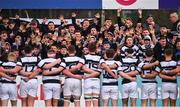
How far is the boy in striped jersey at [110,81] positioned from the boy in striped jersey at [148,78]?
347 mm

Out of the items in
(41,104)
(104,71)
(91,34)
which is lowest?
(41,104)

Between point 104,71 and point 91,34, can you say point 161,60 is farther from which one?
point 91,34

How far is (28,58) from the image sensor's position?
9.74 metres

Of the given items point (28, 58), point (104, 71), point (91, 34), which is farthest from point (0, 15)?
point (104, 71)

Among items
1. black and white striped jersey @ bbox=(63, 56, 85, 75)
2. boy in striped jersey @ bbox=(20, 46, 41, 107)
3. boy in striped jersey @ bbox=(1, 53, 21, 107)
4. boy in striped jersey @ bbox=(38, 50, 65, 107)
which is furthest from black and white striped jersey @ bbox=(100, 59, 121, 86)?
boy in striped jersey @ bbox=(1, 53, 21, 107)

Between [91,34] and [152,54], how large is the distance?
248 centimetres

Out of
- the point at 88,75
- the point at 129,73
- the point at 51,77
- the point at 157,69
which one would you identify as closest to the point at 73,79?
the point at 88,75

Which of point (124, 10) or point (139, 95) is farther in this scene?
point (124, 10)

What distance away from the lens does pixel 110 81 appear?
32.0 ft

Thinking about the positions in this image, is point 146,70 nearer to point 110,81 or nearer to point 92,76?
point 110,81

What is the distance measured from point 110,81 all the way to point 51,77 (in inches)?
46.5

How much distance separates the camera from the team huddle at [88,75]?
966 cm

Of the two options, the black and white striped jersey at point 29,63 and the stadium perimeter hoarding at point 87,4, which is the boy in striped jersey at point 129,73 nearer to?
the black and white striped jersey at point 29,63

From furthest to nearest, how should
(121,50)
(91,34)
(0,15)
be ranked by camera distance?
(0,15), (91,34), (121,50)
